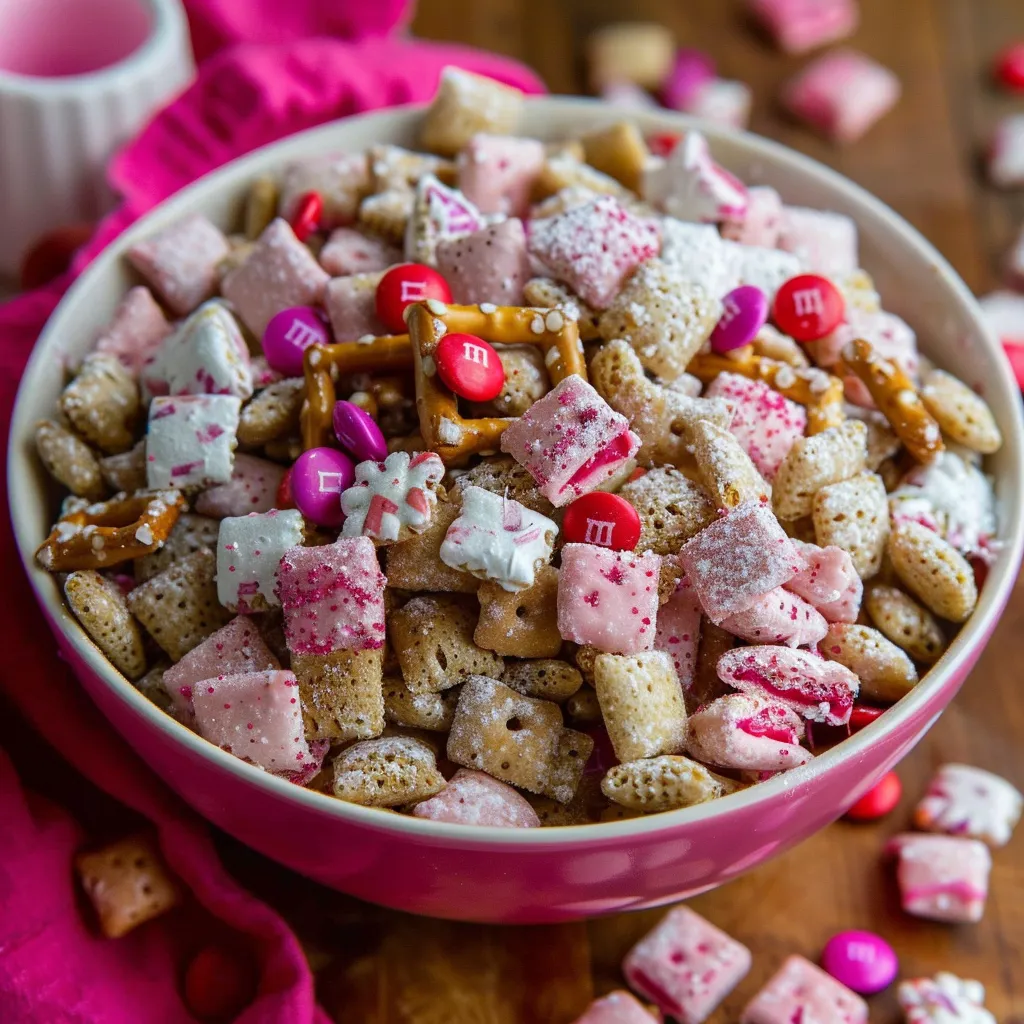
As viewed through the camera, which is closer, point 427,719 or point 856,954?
point 427,719

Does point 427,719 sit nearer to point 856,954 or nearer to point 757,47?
point 856,954

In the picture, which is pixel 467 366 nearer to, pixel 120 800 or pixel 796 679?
pixel 796 679

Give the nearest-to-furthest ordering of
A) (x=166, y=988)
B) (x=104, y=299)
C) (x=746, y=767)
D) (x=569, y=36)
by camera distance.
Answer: (x=746, y=767) → (x=166, y=988) → (x=104, y=299) → (x=569, y=36)

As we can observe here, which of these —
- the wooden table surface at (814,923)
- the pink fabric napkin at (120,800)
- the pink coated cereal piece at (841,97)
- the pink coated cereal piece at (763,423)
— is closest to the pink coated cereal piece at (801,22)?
the pink coated cereal piece at (841,97)

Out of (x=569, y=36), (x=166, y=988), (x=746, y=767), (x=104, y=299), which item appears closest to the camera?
(x=746, y=767)

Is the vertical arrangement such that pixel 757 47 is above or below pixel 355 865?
above

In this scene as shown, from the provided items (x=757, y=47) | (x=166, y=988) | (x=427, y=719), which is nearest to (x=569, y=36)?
(x=757, y=47)

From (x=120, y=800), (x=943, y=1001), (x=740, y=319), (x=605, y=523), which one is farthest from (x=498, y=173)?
(x=943, y=1001)

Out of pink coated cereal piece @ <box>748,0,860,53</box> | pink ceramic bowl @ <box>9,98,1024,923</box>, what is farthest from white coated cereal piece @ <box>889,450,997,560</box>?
pink coated cereal piece @ <box>748,0,860,53</box>
